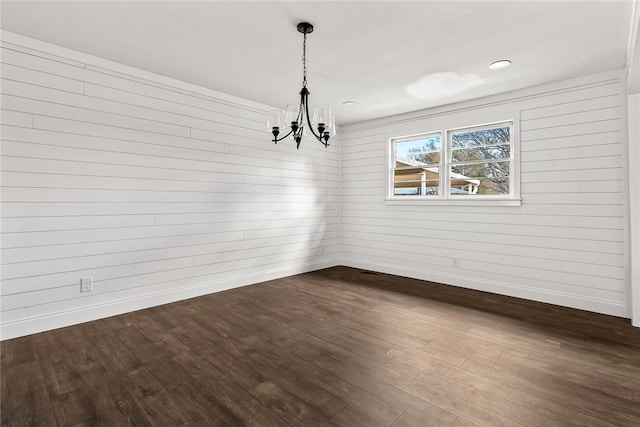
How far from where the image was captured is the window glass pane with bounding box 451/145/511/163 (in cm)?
424

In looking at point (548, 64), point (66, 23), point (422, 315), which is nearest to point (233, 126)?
point (66, 23)

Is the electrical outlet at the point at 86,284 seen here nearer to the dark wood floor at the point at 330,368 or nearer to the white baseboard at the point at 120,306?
the white baseboard at the point at 120,306

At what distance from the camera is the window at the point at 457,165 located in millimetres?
4246

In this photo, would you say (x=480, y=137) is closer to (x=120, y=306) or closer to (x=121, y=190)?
(x=121, y=190)

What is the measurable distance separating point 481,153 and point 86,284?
16.7ft

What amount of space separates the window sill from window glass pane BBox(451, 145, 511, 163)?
59 cm

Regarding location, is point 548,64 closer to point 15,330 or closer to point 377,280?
point 377,280

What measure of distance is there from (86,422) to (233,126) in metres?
3.58

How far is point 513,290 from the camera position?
4086 millimetres

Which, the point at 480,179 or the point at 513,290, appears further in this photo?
the point at 480,179

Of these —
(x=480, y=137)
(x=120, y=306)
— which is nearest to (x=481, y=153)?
(x=480, y=137)

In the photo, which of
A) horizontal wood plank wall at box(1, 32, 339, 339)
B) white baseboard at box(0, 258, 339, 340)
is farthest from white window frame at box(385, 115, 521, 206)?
white baseboard at box(0, 258, 339, 340)

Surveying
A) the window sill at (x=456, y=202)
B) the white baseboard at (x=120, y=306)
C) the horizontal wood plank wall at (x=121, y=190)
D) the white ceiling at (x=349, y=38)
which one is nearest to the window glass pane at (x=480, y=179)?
the window sill at (x=456, y=202)

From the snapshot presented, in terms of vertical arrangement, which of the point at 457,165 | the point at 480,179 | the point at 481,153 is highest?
the point at 481,153
